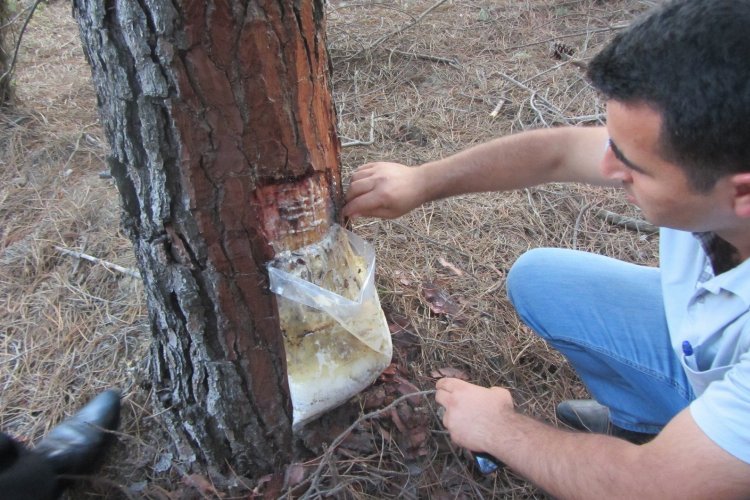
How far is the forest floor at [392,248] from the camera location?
175cm

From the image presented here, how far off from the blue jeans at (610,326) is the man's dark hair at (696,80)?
2.33 feet

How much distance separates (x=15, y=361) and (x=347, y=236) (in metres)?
1.44

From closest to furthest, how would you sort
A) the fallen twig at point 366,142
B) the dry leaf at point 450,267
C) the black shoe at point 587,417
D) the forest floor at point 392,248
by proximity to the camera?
the forest floor at point 392,248 < the black shoe at point 587,417 < the dry leaf at point 450,267 < the fallen twig at point 366,142

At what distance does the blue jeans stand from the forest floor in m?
0.27

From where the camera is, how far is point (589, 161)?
169cm

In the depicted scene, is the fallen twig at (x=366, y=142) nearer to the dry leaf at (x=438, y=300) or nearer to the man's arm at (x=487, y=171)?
the dry leaf at (x=438, y=300)

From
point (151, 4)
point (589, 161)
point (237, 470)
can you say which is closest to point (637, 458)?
point (589, 161)

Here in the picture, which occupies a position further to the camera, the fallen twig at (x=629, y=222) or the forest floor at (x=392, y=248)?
the fallen twig at (x=629, y=222)

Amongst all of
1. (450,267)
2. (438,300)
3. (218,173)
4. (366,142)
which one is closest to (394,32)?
(366,142)

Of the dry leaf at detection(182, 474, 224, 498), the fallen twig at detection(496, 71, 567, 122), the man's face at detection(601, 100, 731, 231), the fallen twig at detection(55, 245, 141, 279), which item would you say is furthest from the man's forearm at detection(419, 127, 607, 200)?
the fallen twig at detection(496, 71, 567, 122)

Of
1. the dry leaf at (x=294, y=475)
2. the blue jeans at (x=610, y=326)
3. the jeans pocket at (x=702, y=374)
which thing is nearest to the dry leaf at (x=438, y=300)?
the blue jeans at (x=610, y=326)

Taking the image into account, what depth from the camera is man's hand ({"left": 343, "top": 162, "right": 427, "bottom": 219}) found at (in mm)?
1617

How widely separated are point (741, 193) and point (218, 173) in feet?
3.61

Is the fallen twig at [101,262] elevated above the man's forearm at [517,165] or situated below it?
below
